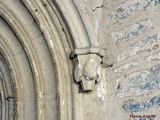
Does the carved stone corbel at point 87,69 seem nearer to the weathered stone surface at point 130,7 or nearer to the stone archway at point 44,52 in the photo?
the stone archway at point 44,52

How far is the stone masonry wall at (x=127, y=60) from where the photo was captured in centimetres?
210

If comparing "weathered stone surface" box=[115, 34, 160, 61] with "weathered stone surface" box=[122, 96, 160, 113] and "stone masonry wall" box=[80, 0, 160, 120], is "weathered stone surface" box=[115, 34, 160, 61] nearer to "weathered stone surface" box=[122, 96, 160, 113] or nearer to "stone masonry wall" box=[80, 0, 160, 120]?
"stone masonry wall" box=[80, 0, 160, 120]

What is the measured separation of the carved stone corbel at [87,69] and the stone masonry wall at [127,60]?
0.28 feet

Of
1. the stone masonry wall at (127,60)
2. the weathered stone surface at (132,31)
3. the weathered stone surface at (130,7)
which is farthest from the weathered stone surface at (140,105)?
the weathered stone surface at (130,7)

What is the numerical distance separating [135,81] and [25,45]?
2.37 ft

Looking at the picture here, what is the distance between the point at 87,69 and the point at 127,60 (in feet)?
0.83

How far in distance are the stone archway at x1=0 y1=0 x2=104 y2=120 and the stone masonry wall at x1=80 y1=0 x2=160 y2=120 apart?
0.41 feet

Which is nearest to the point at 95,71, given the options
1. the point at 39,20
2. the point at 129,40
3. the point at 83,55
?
the point at 83,55

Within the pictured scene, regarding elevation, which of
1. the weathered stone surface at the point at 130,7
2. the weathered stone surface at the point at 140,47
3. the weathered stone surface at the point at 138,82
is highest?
the weathered stone surface at the point at 130,7

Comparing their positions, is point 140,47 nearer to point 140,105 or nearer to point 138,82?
point 138,82

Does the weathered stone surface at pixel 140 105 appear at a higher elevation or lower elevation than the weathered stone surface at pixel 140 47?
lower

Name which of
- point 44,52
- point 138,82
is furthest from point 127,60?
point 44,52

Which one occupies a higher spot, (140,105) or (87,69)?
(87,69)

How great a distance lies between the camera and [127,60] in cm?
224
